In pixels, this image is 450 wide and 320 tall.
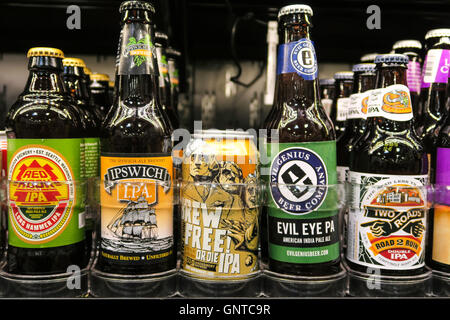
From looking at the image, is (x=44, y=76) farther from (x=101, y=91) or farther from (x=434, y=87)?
(x=434, y=87)

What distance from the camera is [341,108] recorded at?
4.29 feet

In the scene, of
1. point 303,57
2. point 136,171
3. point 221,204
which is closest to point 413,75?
point 303,57

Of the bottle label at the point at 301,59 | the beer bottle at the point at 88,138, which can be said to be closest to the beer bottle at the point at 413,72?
the bottle label at the point at 301,59

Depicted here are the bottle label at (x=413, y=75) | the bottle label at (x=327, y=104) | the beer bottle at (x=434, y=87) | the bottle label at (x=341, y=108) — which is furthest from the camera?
the bottle label at (x=327, y=104)

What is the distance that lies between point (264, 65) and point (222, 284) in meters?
1.19

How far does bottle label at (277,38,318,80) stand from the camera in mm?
870

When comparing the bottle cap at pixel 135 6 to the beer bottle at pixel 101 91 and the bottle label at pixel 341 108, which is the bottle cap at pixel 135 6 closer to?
the beer bottle at pixel 101 91

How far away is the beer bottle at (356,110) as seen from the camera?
3.57 ft

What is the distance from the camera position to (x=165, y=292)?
79 cm

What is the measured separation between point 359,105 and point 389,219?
42cm

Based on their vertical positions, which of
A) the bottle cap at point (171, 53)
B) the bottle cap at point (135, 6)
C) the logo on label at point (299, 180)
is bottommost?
the logo on label at point (299, 180)

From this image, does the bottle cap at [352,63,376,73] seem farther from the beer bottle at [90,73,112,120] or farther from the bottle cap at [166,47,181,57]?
the beer bottle at [90,73,112,120]
